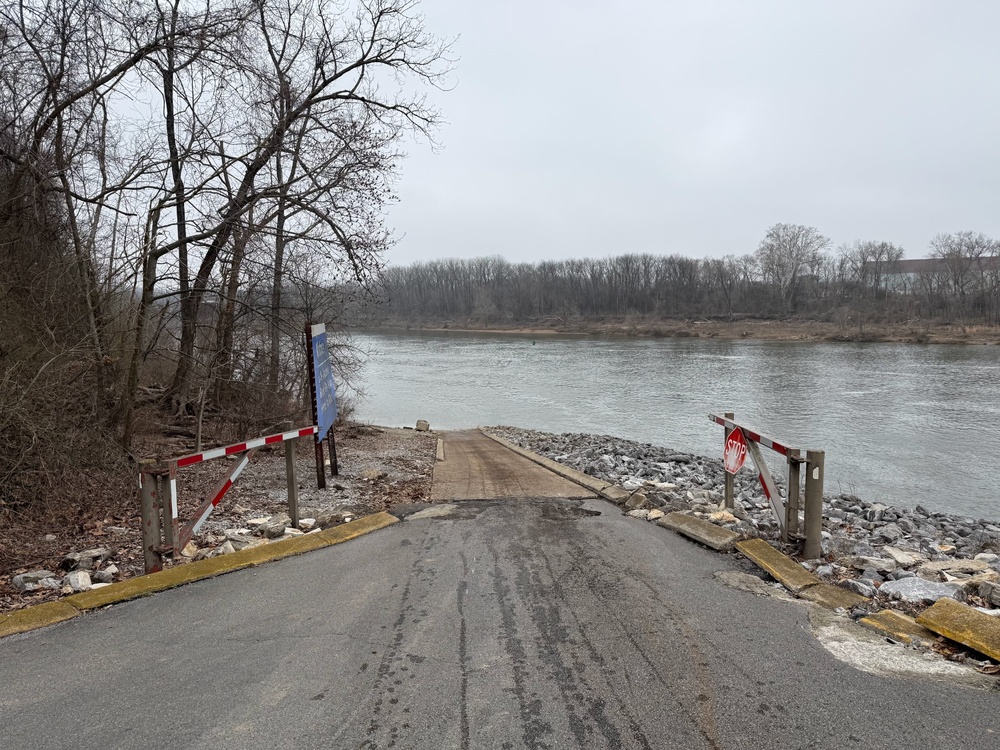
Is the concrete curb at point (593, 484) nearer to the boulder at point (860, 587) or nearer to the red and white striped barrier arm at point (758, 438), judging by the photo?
the red and white striped barrier arm at point (758, 438)

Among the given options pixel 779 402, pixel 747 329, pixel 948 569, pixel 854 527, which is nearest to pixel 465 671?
pixel 948 569

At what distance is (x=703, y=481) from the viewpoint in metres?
11.4

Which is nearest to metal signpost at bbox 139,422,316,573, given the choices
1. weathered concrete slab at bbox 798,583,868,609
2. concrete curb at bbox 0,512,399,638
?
concrete curb at bbox 0,512,399,638

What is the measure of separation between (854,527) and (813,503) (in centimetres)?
379

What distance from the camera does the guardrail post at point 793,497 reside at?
4.84m

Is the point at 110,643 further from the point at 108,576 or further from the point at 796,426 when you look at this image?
the point at 796,426

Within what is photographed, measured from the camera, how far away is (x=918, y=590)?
3998 millimetres

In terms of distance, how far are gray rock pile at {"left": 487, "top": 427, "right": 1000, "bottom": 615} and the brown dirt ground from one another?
3.09 metres

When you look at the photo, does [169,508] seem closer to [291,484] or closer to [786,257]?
[291,484]

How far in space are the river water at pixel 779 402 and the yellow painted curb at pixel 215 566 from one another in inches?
408

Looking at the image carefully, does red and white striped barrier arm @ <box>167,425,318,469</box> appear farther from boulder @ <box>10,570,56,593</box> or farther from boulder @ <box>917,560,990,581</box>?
boulder @ <box>917,560,990,581</box>

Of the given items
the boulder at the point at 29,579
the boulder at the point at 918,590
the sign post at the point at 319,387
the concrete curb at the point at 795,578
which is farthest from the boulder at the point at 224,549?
the boulder at the point at 918,590

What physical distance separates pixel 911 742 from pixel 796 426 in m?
19.1

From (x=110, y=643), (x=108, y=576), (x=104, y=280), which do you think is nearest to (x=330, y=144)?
(x=104, y=280)
